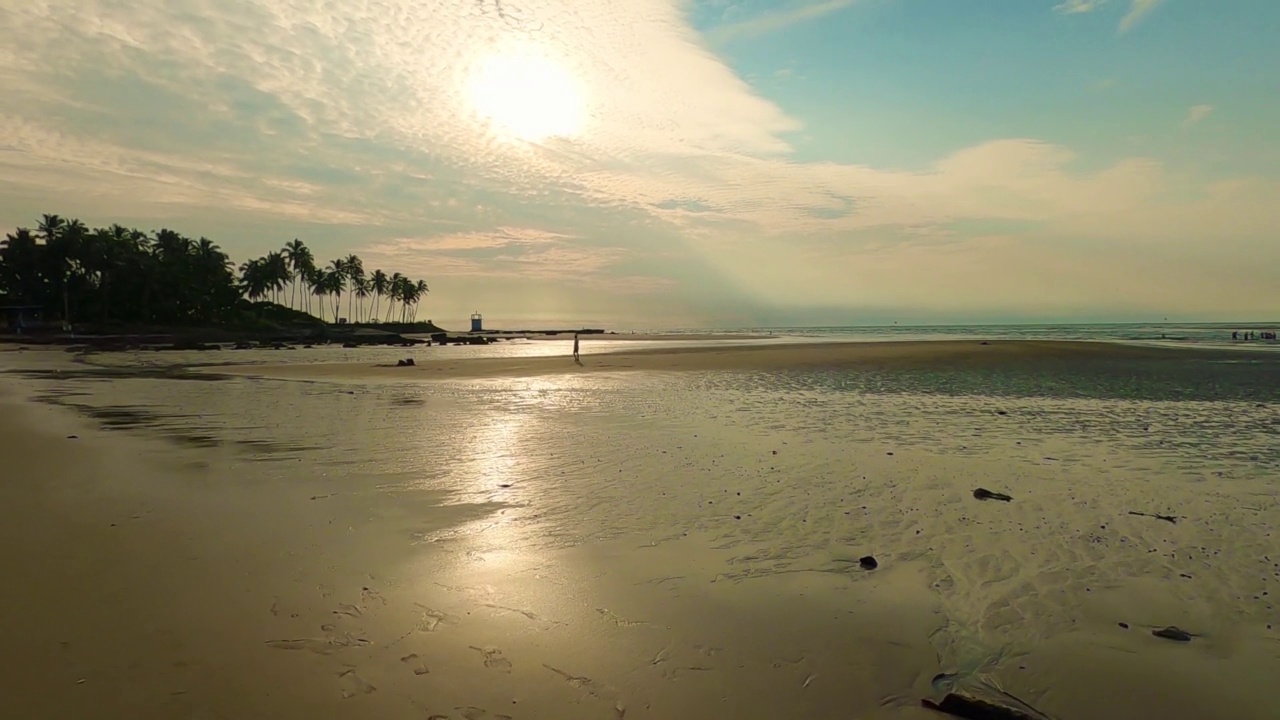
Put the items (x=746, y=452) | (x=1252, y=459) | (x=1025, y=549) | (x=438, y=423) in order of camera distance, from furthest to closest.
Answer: (x=438, y=423), (x=746, y=452), (x=1252, y=459), (x=1025, y=549)

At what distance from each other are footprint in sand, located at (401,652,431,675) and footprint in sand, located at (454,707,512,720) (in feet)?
1.88

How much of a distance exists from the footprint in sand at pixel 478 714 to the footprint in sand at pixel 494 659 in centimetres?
49

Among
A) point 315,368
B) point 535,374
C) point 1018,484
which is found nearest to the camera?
point 1018,484

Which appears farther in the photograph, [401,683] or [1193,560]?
[1193,560]

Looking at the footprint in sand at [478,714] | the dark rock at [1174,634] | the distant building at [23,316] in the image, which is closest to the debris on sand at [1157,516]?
the dark rock at [1174,634]

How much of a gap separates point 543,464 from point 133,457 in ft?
26.5

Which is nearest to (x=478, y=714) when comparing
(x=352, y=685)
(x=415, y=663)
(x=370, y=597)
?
(x=415, y=663)

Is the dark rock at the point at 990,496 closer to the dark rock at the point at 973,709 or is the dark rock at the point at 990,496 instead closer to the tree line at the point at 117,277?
the dark rock at the point at 973,709

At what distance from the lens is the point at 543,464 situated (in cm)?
1240

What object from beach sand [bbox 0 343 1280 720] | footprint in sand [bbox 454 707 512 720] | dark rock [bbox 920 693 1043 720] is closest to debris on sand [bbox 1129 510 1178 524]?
beach sand [bbox 0 343 1280 720]

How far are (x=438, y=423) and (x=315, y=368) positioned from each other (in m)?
29.7

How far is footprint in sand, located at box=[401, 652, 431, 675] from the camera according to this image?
474 centimetres

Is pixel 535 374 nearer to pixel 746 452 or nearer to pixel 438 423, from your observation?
pixel 438 423

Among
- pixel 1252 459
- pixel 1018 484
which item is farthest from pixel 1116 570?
pixel 1252 459
